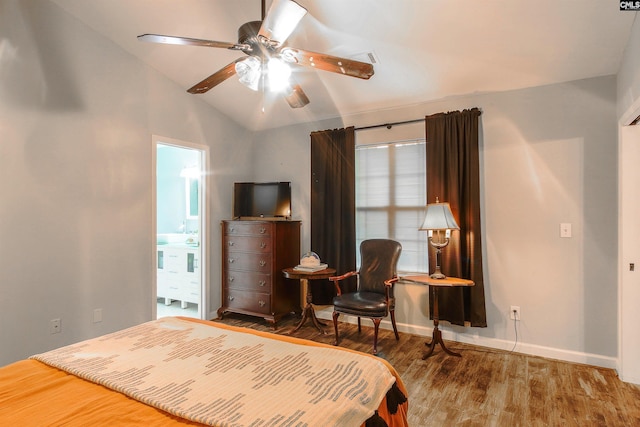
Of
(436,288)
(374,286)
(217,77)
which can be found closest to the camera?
(217,77)

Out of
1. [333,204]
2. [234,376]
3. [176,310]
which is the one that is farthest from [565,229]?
[176,310]

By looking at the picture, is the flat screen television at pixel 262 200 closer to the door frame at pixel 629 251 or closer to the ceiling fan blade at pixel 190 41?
the ceiling fan blade at pixel 190 41

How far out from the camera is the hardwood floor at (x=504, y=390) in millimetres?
2164

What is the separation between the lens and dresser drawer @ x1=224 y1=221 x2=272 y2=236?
3916mm

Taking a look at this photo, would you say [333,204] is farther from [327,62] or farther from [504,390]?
[504,390]

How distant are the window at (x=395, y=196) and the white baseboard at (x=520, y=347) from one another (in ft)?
2.09

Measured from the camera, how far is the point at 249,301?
4043 millimetres

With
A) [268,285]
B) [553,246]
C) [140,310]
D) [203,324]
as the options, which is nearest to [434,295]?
[553,246]

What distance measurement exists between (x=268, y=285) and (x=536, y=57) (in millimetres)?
3339

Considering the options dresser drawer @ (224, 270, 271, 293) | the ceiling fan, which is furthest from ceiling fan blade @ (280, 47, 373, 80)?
dresser drawer @ (224, 270, 271, 293)

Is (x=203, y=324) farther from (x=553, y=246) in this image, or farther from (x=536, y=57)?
(x=536, y=57)

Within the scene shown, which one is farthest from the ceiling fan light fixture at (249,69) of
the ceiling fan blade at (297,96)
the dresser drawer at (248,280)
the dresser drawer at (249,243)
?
the dresser drawer at (248,280)

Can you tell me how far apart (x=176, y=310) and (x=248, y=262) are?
1.59 meters

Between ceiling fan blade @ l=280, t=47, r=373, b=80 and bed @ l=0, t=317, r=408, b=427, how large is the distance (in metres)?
1.58
